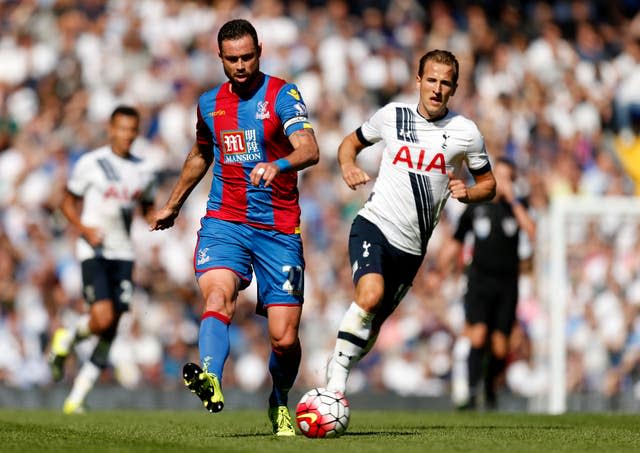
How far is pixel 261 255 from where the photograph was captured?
838 centimetres

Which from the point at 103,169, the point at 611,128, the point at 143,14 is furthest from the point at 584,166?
the point at 103,169

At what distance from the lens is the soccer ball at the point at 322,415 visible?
26.9ft

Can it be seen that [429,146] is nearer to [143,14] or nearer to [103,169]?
[103,169]

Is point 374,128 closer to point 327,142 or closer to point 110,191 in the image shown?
point 110,191

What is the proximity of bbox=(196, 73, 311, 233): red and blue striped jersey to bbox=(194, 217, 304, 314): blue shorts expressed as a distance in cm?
7

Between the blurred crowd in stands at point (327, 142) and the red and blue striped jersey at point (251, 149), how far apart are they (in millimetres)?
6256

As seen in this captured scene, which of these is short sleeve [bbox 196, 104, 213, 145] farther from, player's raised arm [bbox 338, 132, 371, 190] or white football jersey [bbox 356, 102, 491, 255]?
white football jersey [bbox 356, 102, 491, 255]

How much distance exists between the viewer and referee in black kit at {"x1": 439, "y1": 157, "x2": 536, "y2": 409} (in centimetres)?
1406

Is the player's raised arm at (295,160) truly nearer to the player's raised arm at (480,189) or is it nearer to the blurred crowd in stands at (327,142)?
the player's raised arm at (480,189)

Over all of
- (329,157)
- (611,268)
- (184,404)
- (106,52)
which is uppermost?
(106,52)

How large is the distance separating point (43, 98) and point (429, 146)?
11.0 metres

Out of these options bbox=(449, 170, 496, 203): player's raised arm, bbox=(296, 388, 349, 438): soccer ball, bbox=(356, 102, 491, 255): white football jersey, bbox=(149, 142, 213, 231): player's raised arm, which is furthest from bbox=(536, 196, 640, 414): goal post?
bbox=(149, 142, 213, 231): player's raised arm

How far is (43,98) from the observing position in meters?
19.1

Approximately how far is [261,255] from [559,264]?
26.1 feet
